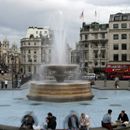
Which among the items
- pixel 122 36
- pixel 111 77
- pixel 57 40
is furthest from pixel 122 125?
pixel 122 36

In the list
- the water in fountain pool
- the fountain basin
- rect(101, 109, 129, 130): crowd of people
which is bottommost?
the water in fountain pool

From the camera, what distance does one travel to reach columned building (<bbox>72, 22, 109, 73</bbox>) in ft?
399

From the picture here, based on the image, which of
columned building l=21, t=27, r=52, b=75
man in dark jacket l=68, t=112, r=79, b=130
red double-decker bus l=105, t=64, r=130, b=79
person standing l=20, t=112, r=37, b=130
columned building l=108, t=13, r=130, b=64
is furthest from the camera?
columned building l=21, t=27, r=52, b=75

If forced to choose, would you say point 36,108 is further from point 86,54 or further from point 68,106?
→ point 86,54

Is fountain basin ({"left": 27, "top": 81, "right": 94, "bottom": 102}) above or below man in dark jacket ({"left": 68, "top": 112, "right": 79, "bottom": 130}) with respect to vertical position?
above

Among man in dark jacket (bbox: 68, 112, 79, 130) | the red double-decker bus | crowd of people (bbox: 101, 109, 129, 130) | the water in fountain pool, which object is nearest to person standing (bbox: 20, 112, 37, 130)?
man in dark jacket (bbox: 68, 112, 79, 130)

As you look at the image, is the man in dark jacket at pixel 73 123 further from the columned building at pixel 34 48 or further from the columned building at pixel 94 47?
the columned building at pixel 34 48

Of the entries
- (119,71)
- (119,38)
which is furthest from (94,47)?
(119,71)

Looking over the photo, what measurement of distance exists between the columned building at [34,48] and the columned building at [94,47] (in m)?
43.2

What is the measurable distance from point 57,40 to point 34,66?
138328 mm

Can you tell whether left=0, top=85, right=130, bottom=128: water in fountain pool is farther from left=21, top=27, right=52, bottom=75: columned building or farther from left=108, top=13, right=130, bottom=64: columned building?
left=21, top=27, right=52, bottom=75: columned building

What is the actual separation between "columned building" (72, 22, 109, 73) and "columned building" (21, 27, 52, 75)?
43157 millimetres

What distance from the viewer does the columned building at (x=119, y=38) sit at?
11244cm

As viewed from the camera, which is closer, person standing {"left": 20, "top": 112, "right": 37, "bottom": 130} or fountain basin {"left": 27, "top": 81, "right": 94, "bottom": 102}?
person standing {"left": 20, "top": 112, "right": 37, "bottom": 130}
